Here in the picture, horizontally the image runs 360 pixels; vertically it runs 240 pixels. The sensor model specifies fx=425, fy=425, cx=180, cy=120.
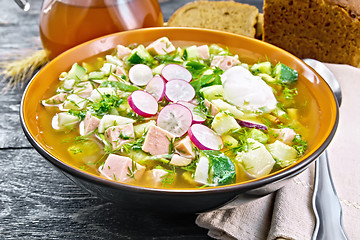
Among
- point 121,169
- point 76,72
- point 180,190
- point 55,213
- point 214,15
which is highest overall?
point 180,190

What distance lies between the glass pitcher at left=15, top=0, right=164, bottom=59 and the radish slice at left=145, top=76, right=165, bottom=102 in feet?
2.90

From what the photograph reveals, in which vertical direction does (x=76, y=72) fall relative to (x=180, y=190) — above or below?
below

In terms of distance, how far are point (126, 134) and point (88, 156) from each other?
20 cm

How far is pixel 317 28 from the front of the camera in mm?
3227

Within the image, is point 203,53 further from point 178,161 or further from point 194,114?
point 178,161

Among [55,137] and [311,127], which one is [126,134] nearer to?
[55,137]

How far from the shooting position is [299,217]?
78.1 inches

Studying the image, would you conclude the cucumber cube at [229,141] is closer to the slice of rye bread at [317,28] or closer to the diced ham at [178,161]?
the diced ham at [178,161]

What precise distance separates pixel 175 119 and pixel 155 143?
190 mm

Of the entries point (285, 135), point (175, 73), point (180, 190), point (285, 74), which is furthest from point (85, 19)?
point (180, 190)

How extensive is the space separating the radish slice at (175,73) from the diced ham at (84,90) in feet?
1.37

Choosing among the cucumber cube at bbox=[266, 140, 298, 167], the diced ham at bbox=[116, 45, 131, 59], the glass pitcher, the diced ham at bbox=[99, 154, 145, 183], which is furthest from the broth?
the cucumber cube at bbox=[266, 140, 298, 167]

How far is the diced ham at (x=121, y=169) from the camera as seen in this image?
1.82 metres

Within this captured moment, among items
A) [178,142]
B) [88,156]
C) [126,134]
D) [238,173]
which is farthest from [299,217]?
[88,156]
